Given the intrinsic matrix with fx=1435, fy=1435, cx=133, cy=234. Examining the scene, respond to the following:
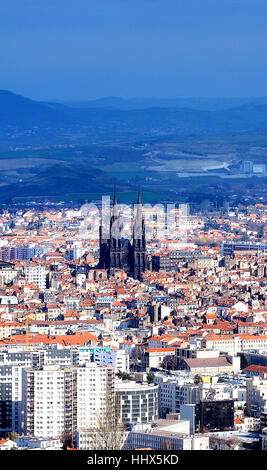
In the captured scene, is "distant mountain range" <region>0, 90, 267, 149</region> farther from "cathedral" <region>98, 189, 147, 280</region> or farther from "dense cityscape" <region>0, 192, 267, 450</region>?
"cathedral" <region>98, 189, 147, 280</region>

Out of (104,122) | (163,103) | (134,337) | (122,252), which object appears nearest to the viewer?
(134,337)

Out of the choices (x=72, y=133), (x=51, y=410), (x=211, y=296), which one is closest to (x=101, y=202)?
(x=211, y=296)

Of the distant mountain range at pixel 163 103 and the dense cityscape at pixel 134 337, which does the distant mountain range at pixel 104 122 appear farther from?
the dense cityscape at pixel 134 337

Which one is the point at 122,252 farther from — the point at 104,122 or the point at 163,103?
the point at 163,103

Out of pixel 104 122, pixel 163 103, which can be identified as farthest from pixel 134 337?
pixel 163 103

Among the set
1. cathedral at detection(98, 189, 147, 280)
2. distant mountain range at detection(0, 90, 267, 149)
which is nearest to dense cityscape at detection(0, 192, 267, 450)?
cathedral at detection(98, 189, 147, 280)
